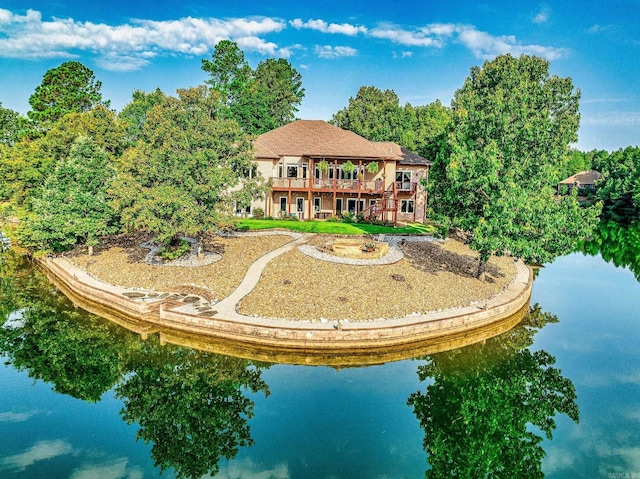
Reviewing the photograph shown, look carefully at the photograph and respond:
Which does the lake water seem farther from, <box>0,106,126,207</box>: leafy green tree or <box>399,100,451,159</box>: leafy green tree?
<box>399,100,451,159</box>: leafy green tree

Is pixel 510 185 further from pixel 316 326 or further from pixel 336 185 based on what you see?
pixel 336 185

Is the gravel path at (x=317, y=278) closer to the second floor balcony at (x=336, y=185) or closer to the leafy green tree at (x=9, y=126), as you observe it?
the second floor balcony at (x=336, y=185)

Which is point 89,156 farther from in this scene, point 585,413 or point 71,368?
point 585,413

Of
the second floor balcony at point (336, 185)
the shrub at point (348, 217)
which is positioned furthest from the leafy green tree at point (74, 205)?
the shrub at point (348, 217)

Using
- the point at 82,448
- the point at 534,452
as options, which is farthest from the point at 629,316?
the point at 82,448

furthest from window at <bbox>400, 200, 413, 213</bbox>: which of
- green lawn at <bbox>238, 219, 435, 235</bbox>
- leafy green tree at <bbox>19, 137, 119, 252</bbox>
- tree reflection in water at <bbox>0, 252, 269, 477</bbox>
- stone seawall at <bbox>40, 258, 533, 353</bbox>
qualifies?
tree reflection in water at <bbox>0, 252, 269, 477</bbox>

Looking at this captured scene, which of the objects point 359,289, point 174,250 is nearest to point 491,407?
point 359,289
